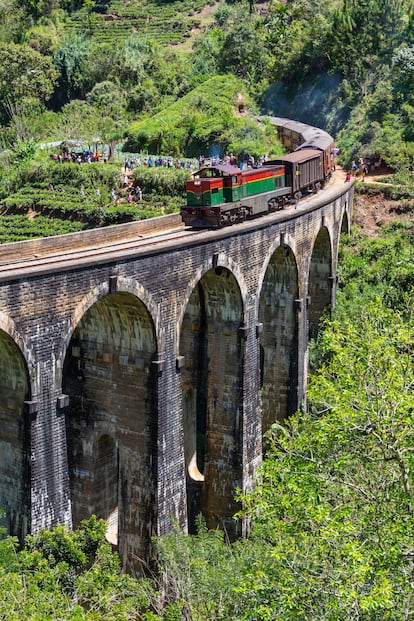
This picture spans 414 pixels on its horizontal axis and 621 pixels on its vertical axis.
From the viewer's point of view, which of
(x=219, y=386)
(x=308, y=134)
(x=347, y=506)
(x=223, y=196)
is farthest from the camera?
(x=308, y=134)

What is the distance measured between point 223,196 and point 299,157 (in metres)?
12.2

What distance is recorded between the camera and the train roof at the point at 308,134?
178ft

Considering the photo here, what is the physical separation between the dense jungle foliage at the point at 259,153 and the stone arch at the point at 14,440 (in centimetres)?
92

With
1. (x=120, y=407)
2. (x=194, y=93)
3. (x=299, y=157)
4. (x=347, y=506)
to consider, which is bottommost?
(x=120, y=407)

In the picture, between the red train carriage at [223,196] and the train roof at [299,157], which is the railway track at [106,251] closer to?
Result: the red train carriage at [223,196]

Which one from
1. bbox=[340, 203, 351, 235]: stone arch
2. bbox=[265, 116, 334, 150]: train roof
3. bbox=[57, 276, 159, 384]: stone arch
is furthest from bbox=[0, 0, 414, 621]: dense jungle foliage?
bbox=[57, 276, 159, 384]: stone arch

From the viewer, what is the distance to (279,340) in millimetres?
39250

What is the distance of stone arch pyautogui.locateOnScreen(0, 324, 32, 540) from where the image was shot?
21.3 meters

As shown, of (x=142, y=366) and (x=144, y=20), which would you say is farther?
(x=144, y=20)

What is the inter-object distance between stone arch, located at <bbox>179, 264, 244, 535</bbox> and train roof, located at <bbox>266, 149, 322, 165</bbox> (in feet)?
43.6

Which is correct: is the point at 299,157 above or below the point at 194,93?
below

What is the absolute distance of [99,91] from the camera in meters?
90.0

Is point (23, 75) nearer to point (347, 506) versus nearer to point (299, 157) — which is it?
point (299, 157)

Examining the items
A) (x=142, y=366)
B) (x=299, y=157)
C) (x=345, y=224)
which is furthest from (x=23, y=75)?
(x=142, y=366)
